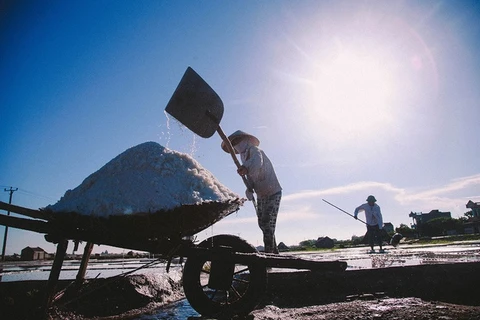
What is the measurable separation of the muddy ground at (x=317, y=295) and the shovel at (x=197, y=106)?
69.6 inches

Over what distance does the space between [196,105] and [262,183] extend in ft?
5.52

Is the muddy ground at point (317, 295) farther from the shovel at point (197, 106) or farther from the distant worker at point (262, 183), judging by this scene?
the shovel at point (197, 106)

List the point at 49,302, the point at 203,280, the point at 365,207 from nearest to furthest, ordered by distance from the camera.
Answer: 1. the point at 49,302
2. the point at 203,280
3. the point at 365,207

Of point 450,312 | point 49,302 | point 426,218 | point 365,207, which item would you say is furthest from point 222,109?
point 426,218

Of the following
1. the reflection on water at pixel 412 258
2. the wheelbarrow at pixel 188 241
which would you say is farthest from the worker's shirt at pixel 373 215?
the wheelbarrow at pixel 188 241

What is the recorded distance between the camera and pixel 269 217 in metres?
4.64

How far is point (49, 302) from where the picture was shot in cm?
176

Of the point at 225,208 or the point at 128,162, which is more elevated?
the point at 128,162

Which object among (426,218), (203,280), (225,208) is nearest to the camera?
(225,208)

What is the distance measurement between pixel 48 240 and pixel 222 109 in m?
2.79

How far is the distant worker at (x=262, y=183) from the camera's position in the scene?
4340 millimetres

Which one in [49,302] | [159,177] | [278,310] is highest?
[159,177]

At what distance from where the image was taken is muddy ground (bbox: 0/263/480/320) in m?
2.21

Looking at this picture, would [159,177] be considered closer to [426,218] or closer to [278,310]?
[278,310]
